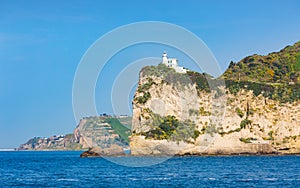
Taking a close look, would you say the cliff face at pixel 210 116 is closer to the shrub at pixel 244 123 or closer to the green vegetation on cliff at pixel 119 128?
the shrub at pixel 244 123

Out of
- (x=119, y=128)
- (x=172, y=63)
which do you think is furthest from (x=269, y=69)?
(x=119, y=128)

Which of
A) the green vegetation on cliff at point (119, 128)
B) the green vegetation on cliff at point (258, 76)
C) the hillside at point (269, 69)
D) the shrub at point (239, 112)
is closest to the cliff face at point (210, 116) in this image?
the shrub at point (239, 112)

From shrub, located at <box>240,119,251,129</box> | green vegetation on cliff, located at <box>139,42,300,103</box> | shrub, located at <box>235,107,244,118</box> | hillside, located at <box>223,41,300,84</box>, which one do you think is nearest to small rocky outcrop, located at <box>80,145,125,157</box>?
green vegetation on cliff, located at <box>139,42,300,103</box>

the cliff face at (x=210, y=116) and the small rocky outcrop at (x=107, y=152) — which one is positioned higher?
the cliff face at (x=210, y=116)

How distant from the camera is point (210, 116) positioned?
104 meters

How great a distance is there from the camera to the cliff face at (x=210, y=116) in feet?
327

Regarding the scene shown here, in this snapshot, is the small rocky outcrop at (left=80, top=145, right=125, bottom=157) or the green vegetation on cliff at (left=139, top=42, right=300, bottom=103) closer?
the green vegetation on cliff at (left=139, top=42, right=300, bottom=103)

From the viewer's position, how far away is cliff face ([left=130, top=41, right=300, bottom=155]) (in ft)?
327

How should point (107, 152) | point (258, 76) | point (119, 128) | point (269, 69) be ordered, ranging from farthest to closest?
point (119, 128), point (269, 69), point (258, 76), point (107, 152)

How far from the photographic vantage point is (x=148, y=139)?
318 ft

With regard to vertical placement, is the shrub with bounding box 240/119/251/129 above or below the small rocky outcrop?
above

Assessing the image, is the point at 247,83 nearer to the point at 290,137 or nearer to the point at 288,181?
the point at 290,137

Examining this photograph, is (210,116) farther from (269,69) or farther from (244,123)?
(269,69)

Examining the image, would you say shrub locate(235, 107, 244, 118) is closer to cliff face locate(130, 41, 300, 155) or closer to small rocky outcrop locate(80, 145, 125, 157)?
cliff face locate(130, 41, 300, 155)
